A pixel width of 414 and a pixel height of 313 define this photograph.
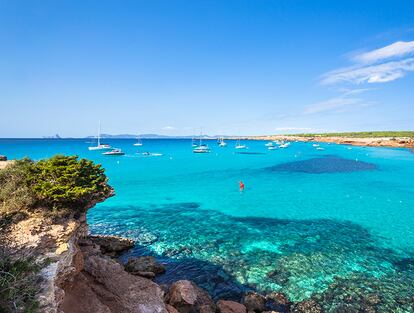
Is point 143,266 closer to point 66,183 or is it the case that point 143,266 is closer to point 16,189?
point 66,183

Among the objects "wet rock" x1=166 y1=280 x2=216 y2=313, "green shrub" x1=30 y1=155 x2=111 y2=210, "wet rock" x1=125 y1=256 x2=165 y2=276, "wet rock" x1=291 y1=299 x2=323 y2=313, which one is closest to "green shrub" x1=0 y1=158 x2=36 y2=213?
"green shrub" x1=30 y1=155 x2=111 y2=210

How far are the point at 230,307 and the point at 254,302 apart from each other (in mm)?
1546

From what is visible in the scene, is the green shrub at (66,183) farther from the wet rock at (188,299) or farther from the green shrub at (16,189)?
the wet rock at (188,299)

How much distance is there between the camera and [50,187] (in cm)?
1248

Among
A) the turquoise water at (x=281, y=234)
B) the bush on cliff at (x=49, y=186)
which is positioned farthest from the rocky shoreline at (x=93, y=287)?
the turquoise water at (x=281, y=234)

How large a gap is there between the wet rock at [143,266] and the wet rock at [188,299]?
3.16 metres

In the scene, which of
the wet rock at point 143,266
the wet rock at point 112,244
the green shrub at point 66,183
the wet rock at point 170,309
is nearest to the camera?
the green shrub at point 66,183

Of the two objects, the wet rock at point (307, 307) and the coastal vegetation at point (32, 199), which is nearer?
the coastal vegetation at point (32, 199)

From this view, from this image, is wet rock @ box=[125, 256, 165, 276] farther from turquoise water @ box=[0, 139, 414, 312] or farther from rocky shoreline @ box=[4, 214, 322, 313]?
turquoise water @ box=[0, 139, 414, 312]

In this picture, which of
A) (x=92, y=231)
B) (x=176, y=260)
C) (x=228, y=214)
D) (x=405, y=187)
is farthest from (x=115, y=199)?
(x=405, y=187)

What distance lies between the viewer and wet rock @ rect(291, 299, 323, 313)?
551 inches

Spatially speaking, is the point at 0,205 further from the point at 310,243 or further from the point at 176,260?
the point at 310,243

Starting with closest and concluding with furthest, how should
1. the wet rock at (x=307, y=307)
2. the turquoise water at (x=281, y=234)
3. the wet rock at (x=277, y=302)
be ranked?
the wet rock at (x=307, y=307)
the wet rock at (x=277, y=302)
the turquoise water at (x=281, y=234)

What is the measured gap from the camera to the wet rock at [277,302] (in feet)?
47.1
